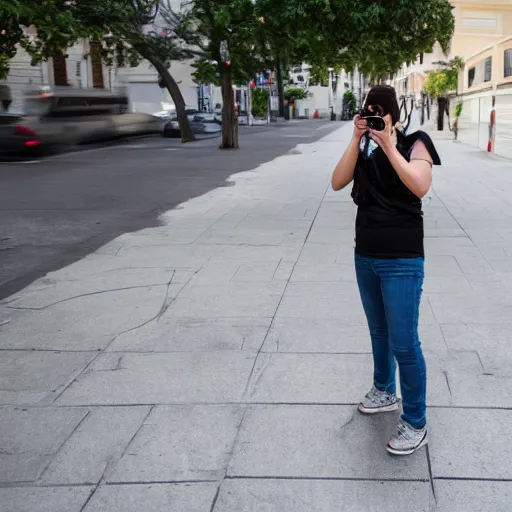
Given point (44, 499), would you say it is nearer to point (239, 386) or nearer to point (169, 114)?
point (239, 386)

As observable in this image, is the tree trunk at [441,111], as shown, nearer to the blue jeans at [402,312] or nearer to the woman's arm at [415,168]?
the blue jeans at [402,312]

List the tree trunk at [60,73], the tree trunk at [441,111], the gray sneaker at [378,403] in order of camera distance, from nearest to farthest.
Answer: the gray sneaker at [378,403]
the tree trunk at [441,111]
the tree trunk at [60,73]

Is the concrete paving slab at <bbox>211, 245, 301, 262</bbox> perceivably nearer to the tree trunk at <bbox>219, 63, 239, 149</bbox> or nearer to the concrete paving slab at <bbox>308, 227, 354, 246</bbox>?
the concrete paving slab at <bbox>308, 227, 354, 246</bbox>

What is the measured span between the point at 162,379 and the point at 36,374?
0.79m

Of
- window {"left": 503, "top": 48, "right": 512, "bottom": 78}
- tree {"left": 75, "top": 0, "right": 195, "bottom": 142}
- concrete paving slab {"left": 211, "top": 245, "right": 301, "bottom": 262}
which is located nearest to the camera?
concrete paving slab {"left": 211, "top": 245, "right": 301, "bottom": 262}

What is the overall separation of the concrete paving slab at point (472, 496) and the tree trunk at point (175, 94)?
2696 centimetres

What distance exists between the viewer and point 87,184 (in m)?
15.1

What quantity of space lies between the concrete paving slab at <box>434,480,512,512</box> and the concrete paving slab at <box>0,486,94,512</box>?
1411 millimetres

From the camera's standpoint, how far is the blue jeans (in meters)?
3.15

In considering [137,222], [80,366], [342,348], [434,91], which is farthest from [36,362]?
[434,91]

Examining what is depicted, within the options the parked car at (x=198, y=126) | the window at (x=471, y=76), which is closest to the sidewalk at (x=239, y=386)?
the window at (x=471, y=76)

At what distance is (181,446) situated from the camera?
3.36 metres

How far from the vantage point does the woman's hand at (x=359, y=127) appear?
3051 millimetres

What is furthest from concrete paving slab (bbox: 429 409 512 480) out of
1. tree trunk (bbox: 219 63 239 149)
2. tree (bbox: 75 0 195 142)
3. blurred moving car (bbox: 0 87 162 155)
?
tree trunk (bbox: 219 63 239 149)
